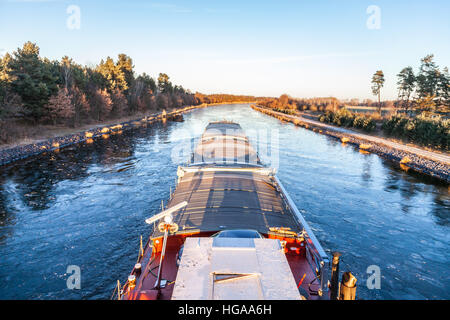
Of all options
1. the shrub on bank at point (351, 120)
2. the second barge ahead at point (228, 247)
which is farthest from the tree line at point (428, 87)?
the second barge ahead at point (228, 247)

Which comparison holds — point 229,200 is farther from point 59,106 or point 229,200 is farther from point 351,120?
point 351,120

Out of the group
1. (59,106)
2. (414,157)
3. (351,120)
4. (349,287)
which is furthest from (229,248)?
(351,120)

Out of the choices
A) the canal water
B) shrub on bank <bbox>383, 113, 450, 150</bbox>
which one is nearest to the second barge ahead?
the canal water

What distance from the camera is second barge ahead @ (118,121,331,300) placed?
190 inches

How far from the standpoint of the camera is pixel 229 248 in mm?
5637

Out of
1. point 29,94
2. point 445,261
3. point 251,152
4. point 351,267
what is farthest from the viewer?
point 29,94

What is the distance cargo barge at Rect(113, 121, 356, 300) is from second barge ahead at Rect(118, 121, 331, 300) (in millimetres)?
17

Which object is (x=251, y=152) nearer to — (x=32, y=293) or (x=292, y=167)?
(x=292, y=167)

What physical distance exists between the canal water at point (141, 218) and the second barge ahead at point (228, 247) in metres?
3.84

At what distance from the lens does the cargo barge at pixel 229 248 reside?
15.8ft

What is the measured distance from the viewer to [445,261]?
1298 cm

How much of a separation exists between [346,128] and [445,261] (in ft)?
178

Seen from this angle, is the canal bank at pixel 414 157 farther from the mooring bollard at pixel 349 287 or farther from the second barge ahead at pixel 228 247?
the mooring bollard at pixel 349 287
